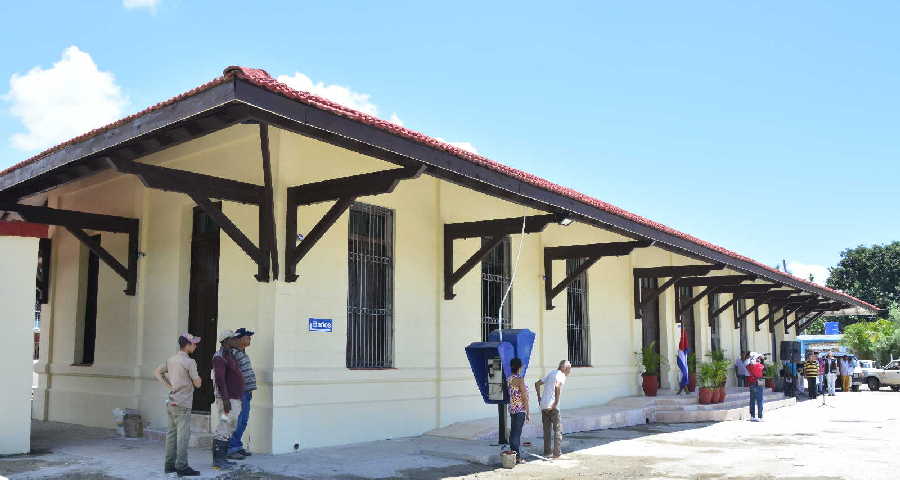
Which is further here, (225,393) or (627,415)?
(627,415)

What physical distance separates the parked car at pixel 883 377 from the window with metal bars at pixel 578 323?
19.4 metres

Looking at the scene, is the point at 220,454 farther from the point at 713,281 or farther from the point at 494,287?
the point at 713,281

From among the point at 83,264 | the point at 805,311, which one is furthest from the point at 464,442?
the point at 805,311

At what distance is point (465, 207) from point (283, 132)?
377 cm

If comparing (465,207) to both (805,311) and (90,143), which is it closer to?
(90,143)

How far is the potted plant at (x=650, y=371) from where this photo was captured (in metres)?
16.2

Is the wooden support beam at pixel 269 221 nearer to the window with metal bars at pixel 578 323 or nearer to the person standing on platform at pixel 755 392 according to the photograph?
the window with metal bars at pixel 578 323

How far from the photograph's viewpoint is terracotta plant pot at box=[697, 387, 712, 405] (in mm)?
15938

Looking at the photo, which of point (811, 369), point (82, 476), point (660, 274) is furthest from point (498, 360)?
point (811, 369)

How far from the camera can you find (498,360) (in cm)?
953

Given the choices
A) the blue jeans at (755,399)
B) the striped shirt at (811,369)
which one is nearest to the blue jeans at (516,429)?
the blue jeans at (755,399)

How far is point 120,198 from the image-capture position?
12.1 metres

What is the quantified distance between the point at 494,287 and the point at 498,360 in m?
3.53

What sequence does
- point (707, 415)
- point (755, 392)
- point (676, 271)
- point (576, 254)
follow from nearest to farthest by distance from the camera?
point (576, 254) → point (707, 415) → point (755, 392) → point (676, 271)
